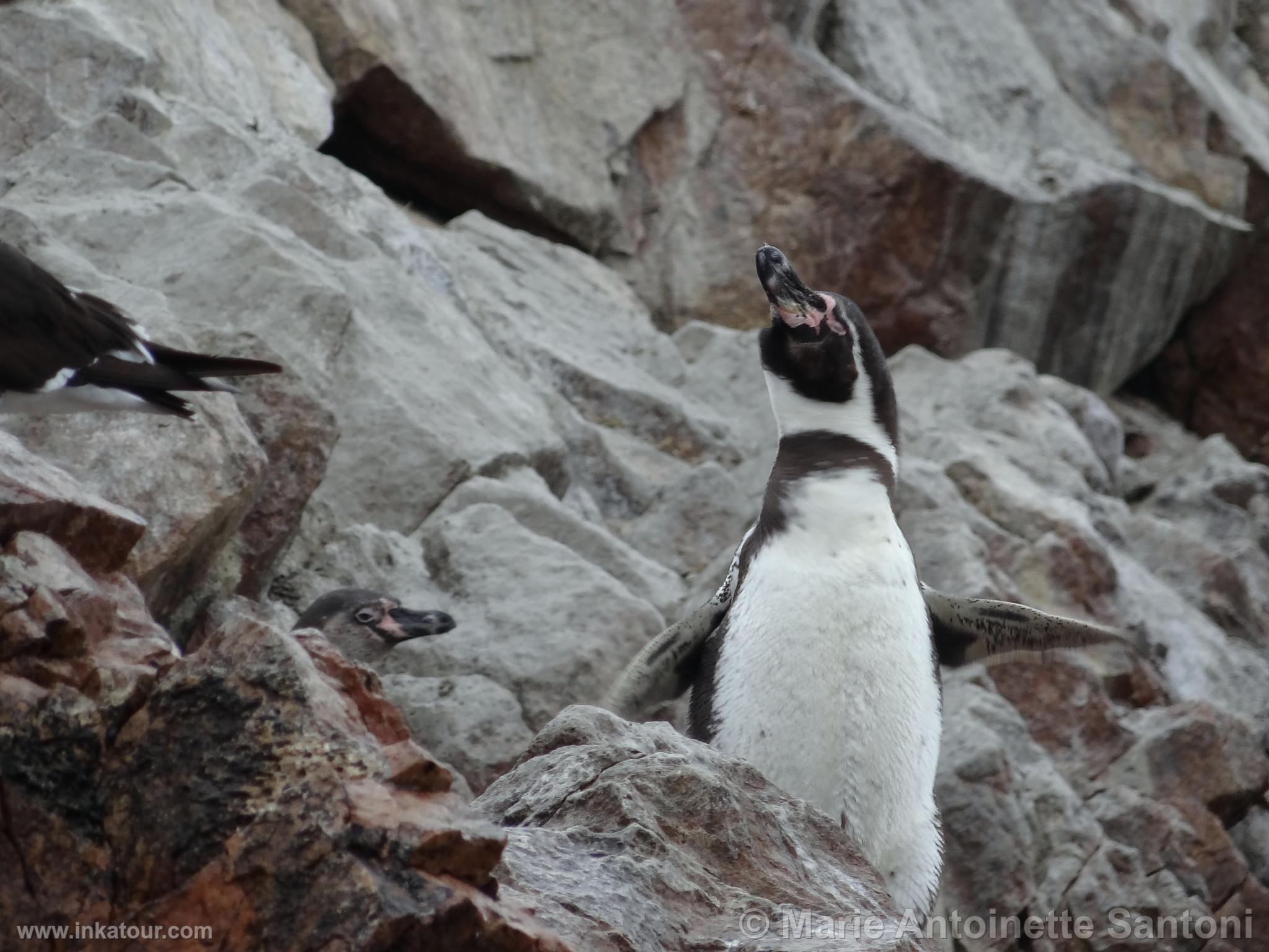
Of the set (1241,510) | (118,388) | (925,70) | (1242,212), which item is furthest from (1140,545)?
(118,388)

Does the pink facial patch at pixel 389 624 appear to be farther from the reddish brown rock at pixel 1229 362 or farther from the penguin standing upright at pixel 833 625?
the reddish brown rock at pixel 1229 362

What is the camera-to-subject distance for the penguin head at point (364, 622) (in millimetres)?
6590

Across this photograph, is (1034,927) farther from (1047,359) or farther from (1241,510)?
(1047,359)

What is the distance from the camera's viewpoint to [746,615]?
20.1 feet

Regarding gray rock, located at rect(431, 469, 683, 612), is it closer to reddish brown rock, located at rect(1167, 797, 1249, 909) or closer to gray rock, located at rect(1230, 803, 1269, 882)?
reddish brown rock, located at rect(1167, 797, 1249, 909)

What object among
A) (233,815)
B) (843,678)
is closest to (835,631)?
(843,678)

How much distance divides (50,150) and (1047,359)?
13.2m

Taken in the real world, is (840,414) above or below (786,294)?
below

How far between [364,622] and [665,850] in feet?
10.4

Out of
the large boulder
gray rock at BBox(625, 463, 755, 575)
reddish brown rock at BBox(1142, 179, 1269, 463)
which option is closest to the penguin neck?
gray rock at BBox(625, 463, 755, 575)

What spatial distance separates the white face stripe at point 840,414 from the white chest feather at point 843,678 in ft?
0.76

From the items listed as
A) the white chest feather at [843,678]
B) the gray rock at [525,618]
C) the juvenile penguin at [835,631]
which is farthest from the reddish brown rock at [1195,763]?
the white chest feather at [843,678]

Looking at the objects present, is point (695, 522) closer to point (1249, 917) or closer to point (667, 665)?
point (1249, 917)

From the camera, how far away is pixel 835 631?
19.4 feet
